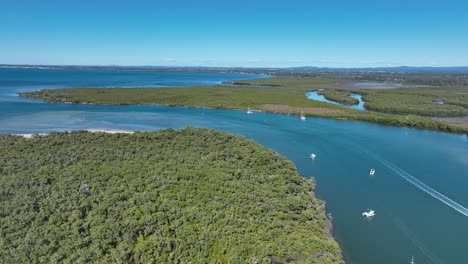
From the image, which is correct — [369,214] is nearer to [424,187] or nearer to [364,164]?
[424,187]

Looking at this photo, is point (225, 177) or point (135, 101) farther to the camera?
point (135, 101)

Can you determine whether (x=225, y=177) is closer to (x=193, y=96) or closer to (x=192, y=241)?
(x=192, y=241)

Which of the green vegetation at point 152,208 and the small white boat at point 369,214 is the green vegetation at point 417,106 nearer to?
the green vegetation at point 152,208

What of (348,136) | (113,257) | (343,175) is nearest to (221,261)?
(113,257)

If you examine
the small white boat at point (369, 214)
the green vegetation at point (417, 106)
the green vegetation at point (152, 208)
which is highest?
the green vegetation at point (417, 106)

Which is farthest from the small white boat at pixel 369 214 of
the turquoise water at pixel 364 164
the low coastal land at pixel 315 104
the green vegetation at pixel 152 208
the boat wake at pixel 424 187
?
the low coastal land at pixel 315 104

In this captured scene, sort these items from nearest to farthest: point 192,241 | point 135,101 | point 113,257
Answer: point 113,257, point 192,241, point 135,101
